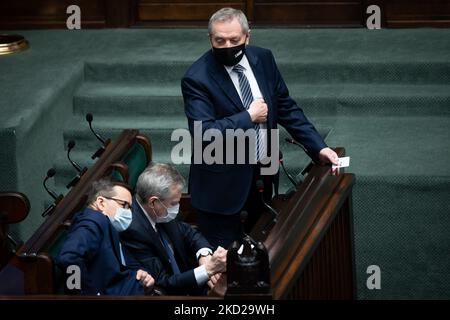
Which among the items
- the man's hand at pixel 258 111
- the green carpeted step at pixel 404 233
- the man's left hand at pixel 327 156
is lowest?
the green carpeted step at pixel 404 233

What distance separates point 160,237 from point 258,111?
75cm

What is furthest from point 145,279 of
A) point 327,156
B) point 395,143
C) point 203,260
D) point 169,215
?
point 395,143

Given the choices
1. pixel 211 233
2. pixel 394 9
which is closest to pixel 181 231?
pixel 211 233

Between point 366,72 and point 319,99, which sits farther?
point 366,72

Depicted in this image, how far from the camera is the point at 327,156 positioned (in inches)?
244

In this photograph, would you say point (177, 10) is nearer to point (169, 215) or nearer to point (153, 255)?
point (169, 215)

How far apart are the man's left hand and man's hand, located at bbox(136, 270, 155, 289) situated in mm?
1088

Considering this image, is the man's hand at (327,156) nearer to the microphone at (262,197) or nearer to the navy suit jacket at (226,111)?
the navy suit jacket at (226,111)

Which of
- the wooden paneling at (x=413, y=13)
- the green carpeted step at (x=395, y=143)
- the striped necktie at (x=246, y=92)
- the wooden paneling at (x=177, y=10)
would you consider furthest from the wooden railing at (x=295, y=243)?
the wooden paneling at (x=177, y=10)

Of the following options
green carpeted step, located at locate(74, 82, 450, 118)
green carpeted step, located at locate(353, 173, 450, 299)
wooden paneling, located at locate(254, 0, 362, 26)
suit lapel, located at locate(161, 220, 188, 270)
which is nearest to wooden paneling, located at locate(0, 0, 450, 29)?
wooden paneling, located at locate(254, 0, 362, 26)

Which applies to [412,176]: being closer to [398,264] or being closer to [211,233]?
[398,264]

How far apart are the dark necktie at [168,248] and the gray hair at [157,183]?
238mm

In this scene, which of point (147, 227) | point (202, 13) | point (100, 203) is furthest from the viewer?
point (202, 13)

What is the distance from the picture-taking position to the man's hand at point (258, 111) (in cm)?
608
